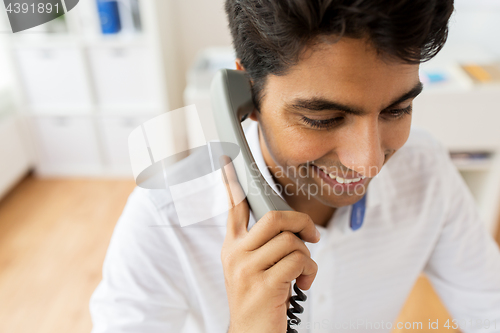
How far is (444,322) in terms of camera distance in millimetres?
1458

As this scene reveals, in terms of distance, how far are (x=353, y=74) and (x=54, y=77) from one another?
2300 millimetres

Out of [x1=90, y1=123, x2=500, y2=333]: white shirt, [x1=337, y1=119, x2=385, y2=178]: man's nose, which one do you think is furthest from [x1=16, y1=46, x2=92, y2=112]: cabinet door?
[x1=337, y1=119, x2=385, y2=178]: man's nose

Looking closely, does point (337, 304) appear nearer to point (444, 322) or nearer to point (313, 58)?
point (313, 58)

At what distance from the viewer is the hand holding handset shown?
461mm

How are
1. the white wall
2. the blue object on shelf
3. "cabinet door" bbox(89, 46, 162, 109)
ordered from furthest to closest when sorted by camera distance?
1. the white wall
2. "cabinet door" bbox(89, 46, 162, 109)
3. the blue object on shelf

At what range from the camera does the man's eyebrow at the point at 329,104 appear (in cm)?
48

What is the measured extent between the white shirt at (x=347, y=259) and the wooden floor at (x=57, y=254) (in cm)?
65

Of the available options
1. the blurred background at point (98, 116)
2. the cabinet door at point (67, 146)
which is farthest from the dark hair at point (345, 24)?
the cabinet door at point (67, 146)

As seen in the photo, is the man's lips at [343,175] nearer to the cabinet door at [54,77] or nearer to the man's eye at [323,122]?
the man's eye at [323,122]

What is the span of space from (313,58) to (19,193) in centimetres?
245

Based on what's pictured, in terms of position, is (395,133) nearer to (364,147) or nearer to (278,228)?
(364,147)

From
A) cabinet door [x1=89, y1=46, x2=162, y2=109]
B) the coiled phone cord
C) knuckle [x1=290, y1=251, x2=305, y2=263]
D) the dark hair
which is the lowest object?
cabinet door [x1=89, y1=46, x2=162, y2=109]

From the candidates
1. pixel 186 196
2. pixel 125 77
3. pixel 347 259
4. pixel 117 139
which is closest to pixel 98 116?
pixel 117 139

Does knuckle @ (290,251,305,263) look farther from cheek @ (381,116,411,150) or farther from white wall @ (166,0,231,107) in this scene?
white wall @ (166,0,231,107)
